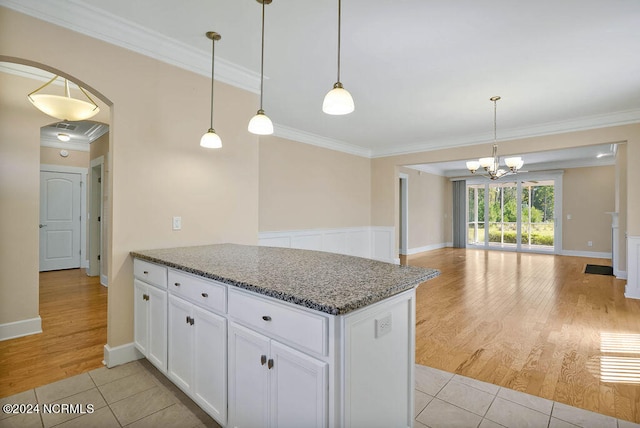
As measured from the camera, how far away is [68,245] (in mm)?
6391

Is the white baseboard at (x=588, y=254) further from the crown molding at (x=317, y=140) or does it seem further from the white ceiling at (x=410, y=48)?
the crown molding at (x=317, y=140)

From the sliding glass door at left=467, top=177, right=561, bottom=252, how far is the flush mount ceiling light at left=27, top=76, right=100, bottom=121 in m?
10.1

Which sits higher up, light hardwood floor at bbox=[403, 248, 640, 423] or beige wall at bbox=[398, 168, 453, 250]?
beige wall at bbox=[398, 168, 453, 250]

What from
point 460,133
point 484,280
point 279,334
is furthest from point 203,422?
point 460,133

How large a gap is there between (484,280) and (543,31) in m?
4.19

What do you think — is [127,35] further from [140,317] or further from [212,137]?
[140,317]

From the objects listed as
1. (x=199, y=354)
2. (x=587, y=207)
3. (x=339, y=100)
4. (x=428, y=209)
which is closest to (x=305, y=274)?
(x=199, y=354)

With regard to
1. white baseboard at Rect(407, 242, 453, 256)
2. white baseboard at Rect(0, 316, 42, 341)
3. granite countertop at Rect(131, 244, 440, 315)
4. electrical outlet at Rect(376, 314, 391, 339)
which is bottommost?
white baseboard at Rect(0, 316, 42, 341)

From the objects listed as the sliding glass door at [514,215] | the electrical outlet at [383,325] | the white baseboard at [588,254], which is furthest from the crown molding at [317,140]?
the white baseboard at [588,254]

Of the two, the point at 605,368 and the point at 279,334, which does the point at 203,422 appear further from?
the point at 605,368

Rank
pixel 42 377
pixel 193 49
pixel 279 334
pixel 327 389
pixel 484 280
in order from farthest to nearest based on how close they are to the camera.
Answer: pixel 484 280, pixel 193 49, pixel 42 377, pixel 279 334, pixel 327 389

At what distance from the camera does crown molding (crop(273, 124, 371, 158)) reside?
5.35m

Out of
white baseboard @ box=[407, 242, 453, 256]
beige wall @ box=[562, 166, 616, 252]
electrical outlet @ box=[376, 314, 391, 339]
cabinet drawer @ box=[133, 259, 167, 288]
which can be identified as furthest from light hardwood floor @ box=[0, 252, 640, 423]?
white baseboard @ box=[407, 242, 453, 256]

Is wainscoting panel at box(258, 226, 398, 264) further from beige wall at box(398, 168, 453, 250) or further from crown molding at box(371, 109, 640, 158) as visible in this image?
beige wall at box(398, 168, 453, 250)
